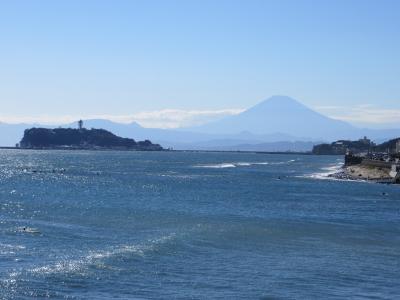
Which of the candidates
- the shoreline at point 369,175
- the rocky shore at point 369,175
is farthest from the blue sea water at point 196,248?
the rocky shore at point 369,175

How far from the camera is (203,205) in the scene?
59781 millimetres

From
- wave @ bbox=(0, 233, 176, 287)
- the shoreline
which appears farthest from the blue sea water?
the shoreline

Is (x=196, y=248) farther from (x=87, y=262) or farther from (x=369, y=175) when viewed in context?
(x=369, y=175)

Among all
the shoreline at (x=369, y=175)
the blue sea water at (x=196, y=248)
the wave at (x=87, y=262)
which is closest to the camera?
the blue sea water at (x=196, y=248)

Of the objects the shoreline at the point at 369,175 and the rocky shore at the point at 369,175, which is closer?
the shoreline at the point at 369,175

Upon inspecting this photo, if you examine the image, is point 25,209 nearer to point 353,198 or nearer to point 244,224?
point 244,224

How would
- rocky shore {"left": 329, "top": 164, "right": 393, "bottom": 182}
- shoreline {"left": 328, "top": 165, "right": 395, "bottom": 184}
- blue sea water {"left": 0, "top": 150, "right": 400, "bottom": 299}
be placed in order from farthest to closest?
rocky shore {"left": 329, "top": 164, "right": 393, "bottom": 182} → shoreline {"left": 328, "top": 165, "right": 395, "bottom": 184} → blue sea water {"left": 0, "top": 150, "right": 400, "bottom": 299}

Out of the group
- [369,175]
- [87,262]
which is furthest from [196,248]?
[369,175]

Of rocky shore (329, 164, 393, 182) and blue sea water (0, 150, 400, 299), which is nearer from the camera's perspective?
blue sea water (0, 150, 400, 299)

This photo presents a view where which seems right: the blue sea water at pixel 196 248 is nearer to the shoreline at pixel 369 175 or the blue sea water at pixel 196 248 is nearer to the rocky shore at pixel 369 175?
the shoreline at pixel 369 175

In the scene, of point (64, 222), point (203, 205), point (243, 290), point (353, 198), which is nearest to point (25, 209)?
point (64, 222)

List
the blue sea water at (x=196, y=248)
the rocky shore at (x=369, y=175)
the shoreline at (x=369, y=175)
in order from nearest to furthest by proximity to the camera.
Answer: the blue sea water at (x=196, y=248) < the shoreline at (x=369, y=175) < the rocky shore at (x=369, y=175)

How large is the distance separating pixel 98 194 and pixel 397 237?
3549 centimetres

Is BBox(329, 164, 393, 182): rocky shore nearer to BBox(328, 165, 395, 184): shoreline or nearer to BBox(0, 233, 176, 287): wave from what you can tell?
BBox(328, 165, 395, 184): shoreline
